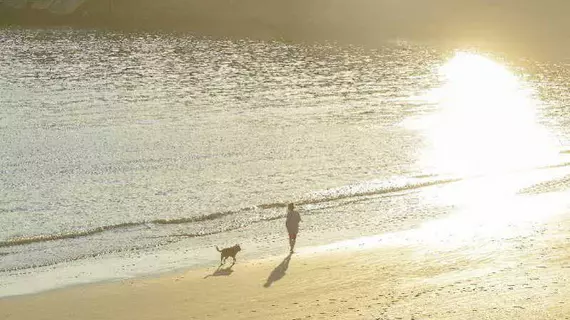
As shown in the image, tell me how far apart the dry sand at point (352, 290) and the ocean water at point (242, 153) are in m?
1.91

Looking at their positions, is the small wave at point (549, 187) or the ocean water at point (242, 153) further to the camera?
the small wave at point (549, 187)

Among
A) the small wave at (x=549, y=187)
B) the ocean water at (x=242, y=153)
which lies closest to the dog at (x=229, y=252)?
the ocean water at (x=242, y=153)

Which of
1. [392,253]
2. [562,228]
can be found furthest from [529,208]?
[392,253]

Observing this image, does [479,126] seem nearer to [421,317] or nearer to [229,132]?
[229,132]

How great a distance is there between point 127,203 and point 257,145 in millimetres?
10896

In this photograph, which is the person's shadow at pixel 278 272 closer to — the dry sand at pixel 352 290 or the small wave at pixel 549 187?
the dry sand at pixel 352 290

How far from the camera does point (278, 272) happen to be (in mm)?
21547

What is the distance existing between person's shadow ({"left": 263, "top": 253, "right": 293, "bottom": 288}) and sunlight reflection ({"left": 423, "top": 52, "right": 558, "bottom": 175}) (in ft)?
51.8

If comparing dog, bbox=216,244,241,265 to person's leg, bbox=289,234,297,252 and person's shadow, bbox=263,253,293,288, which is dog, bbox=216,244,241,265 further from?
person's leg, bbox=289,234,297,252

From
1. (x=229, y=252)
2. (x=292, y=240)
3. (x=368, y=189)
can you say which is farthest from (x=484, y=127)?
(x=229, y=252)

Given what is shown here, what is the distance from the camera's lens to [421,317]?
1739cm

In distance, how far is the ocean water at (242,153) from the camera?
26.8 m

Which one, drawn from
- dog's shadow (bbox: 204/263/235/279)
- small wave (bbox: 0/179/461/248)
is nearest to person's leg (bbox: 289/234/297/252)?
dog's shadow (bbox: 204/263/235/279)

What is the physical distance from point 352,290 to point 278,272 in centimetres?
266
